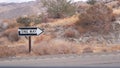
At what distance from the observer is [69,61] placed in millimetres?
21250

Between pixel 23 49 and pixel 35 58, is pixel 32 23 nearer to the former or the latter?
pixel 23 49

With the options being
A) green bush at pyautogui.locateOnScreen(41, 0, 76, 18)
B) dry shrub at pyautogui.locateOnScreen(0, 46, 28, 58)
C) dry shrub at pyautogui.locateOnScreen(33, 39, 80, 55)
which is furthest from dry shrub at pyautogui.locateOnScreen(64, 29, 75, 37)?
dry shrub at pyautogui.locateOnScreen(0, 46, 28, 58)

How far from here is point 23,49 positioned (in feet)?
93.1

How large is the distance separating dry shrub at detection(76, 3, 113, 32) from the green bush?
30.9 feet

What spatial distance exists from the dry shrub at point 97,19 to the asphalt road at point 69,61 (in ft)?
52.5

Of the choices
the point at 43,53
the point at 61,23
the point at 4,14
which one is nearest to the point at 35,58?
the point at 43,53

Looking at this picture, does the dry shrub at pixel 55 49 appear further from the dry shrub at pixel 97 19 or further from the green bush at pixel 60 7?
the green bush at pixel 60 7

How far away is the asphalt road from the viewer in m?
19.7

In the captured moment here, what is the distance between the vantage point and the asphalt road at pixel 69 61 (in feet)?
64.7

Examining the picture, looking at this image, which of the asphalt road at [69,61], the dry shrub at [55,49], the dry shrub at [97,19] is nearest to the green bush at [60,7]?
the dry shrub at [97,19]

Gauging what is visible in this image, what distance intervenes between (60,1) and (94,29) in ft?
39.7

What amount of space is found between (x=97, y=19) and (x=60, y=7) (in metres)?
12.0

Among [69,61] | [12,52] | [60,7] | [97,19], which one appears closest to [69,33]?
[97,19]

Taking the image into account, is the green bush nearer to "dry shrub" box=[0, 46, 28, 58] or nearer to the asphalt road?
"dry shrub" box=[0, 46, 28, 58]
